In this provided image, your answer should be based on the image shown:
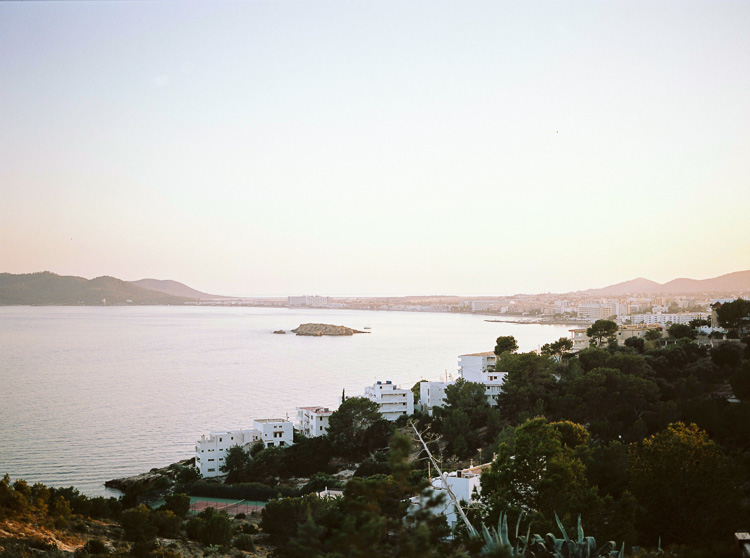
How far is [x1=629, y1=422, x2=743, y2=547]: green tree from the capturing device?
21.5 feet

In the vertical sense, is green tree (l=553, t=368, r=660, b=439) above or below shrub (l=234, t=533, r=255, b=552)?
above

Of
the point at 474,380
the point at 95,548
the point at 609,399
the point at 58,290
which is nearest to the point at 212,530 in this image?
the point at 95,548

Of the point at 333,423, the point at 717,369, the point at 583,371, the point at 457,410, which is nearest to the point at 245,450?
the point at 333,423

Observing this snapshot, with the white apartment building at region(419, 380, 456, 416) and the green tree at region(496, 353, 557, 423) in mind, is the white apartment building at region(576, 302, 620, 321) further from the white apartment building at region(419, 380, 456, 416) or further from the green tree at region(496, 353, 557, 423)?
the green tree at region(496, 353, 557, 423)

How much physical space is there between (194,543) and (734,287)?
90.2 meters

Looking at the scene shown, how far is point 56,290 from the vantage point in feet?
414

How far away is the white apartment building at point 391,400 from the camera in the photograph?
67.9 feet

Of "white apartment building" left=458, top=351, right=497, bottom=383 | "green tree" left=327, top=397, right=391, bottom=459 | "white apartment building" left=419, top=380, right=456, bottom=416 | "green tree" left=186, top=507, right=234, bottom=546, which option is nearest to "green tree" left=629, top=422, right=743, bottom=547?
"green tree" left=186, top=507, right=234, bottom=546

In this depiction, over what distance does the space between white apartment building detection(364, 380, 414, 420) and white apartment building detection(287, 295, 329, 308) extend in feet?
424

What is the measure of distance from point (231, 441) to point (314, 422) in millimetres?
2750

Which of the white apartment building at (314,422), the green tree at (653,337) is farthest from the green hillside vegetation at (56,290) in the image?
the green tree at (653,337)

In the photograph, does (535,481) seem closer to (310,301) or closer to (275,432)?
(275,432)

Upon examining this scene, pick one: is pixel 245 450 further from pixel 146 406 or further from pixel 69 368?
pixel 69 368

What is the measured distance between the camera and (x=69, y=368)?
36.3 m
